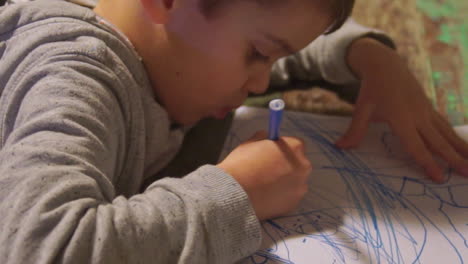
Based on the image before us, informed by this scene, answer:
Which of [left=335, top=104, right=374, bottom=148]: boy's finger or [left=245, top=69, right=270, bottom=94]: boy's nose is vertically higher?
[left=245, top=69, right=270, bottom=94]: boy's nose

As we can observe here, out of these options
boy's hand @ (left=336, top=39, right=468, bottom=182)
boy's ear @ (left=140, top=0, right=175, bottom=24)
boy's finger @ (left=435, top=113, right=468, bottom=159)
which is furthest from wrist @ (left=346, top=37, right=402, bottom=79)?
boy's ear @ (left=140, top=0, right=175, bottom=24)

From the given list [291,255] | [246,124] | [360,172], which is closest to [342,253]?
[291,255]

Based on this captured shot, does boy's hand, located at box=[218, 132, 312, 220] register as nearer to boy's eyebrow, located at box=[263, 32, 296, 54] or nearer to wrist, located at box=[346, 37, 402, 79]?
boy's eyebrow, located at box=[263, 32, 296, 54]

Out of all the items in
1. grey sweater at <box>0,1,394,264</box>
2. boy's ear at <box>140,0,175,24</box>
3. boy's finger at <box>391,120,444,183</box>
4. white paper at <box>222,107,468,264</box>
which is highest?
boy's ear at <box>140,0,175,24</box>

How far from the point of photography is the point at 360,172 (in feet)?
2.05

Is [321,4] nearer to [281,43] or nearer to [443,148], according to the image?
[281,43]

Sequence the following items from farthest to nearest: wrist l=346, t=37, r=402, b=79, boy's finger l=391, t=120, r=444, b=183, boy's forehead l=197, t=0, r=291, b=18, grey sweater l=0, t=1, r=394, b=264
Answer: wrist l=346, t=37, r=402, b=79 → boy's finger l=391, t=120, r=444, b=183 → boy's forehead l=197, t=0, r=291, b=18 → grey sweater l=0, t=1, r=394, b=264

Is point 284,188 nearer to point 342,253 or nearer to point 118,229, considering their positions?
point 342,253

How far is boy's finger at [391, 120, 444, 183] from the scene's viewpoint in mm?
617

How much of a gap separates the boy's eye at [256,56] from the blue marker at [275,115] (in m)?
0.05

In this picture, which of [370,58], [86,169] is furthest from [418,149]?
[86,169]

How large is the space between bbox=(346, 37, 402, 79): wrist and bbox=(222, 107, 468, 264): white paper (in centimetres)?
10

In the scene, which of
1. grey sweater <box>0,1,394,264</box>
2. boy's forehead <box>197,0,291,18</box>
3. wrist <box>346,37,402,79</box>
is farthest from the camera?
wrist <box>346,37,402,79</box>

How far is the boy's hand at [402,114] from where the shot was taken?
25.3 inches
